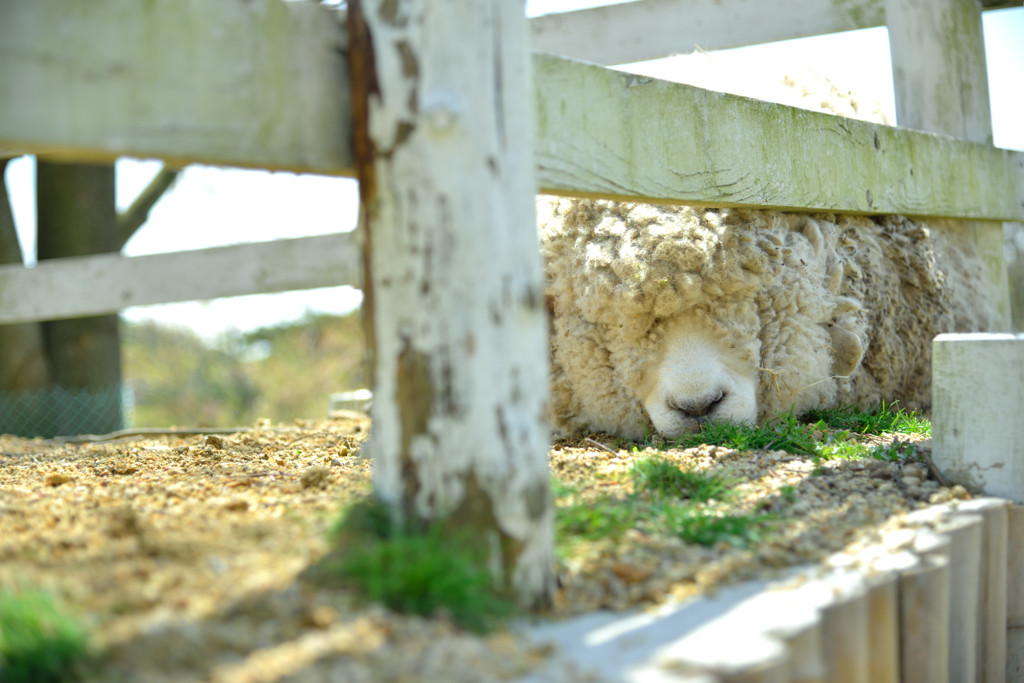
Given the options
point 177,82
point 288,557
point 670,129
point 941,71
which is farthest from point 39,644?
point 941,71

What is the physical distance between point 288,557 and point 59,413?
6248 millimetres

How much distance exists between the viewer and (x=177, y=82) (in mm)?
1894

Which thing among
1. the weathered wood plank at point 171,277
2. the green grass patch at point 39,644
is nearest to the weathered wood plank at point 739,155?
the green grass patch at point 39,644

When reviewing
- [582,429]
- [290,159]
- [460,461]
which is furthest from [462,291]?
[582,429]

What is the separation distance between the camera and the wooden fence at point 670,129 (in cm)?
181

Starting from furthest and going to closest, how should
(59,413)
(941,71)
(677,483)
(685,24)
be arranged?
(59,413)
(685,24)
(941,71)
(677,483)

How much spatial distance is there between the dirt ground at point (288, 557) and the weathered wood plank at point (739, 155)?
102 centimetres

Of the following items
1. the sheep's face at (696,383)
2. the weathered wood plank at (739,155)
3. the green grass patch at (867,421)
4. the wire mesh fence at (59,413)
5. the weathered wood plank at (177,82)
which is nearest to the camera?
the weathered wood plank at (177,82)

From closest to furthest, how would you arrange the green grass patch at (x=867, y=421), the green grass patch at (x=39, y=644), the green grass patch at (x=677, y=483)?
the green grass patch at (x=39, y=644) < the green grass patch at (x=677, y=483) < the green grass patch at (x=867, y=421)

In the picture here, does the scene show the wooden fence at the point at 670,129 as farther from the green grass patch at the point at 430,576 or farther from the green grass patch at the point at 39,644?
the green grass patch at the point at 39,644

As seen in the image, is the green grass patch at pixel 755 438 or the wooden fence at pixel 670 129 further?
the green grass patch at pixel 755 438

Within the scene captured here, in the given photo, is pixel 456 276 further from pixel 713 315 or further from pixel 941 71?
pixel 941 71

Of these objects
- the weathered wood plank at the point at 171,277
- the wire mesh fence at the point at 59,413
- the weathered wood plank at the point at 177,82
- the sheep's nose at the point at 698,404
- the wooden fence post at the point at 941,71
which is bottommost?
the wire mesh fence at the point at 59,413

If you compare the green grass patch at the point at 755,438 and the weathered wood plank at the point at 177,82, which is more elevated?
the weathered wood plank at the point at 177,82
